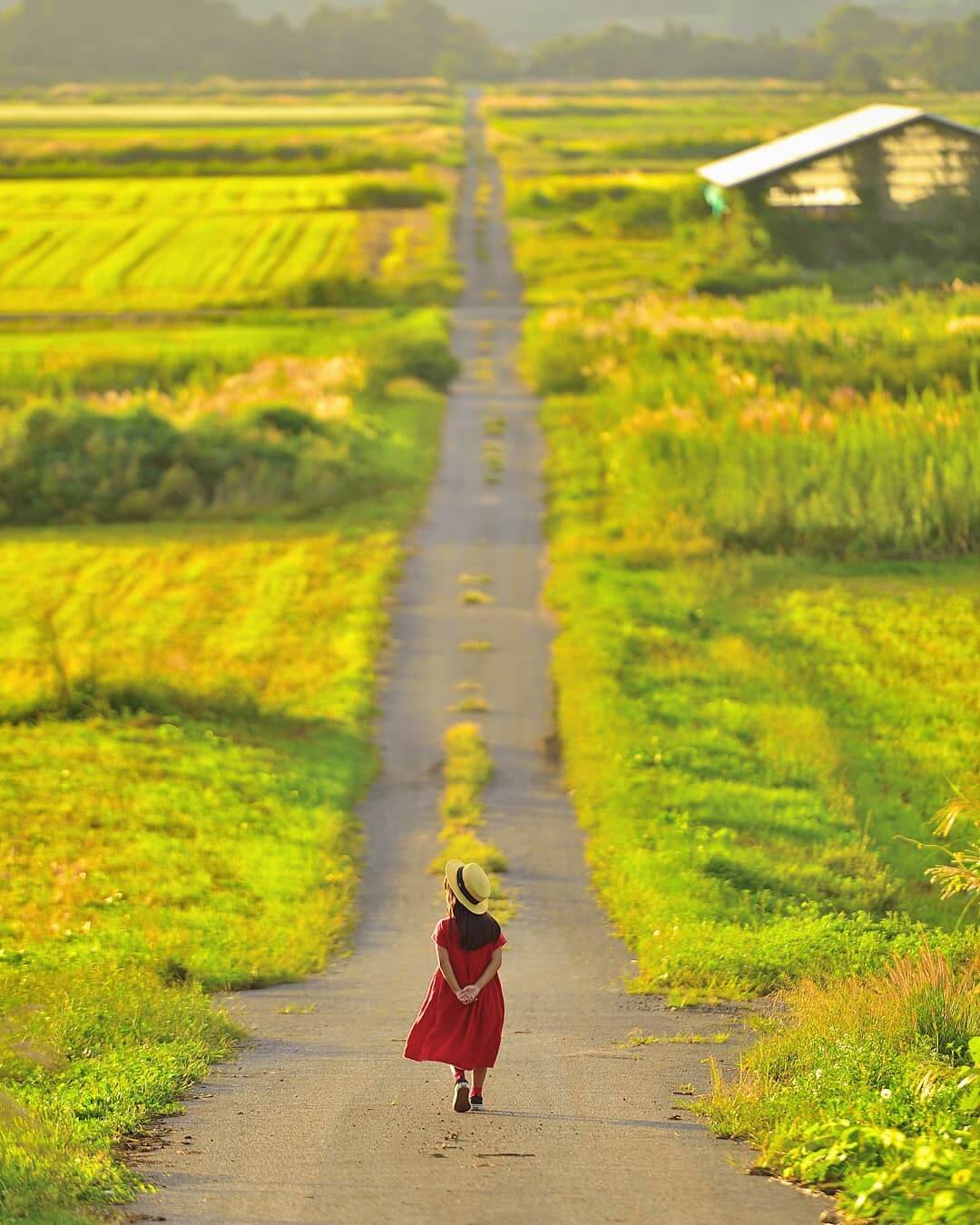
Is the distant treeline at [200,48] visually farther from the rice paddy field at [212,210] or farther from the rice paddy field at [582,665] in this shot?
the rice paddy field at [582,665]

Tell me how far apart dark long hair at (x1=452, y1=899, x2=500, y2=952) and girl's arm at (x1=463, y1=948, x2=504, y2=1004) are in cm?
9

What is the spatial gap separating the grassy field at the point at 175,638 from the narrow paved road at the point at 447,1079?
46 cm

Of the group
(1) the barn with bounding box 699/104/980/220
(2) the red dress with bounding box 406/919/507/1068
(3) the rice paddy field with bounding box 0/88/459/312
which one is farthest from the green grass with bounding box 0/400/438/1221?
(1) the barn with bounding box 699/104/980/220

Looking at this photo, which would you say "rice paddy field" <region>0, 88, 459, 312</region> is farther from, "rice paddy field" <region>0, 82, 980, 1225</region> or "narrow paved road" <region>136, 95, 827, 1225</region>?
"narrow paved road" <region>136, 95, 827, 1225</region>

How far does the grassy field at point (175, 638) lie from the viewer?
41.2 ft

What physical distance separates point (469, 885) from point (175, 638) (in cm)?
1882

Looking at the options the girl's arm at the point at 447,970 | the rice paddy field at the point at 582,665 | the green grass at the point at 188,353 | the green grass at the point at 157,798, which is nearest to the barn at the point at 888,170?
the rice paddy field at the point at 582,665

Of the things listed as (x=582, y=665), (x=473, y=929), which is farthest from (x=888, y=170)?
(x=473, y=929)

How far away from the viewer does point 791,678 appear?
25.2 m

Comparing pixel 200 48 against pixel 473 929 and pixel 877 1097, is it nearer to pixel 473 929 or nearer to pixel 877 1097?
pixel 473 929

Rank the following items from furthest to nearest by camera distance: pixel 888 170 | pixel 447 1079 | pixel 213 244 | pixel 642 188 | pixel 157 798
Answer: pixel 642 188 → pixel 213 244 → pixel 888 170 → pixel 157 798 → pixel 447 1079

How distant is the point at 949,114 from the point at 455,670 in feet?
288

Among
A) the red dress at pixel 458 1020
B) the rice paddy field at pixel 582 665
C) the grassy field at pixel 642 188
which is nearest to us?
the red dress at pixel 458 1020

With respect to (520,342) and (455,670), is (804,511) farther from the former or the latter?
(520,342)
